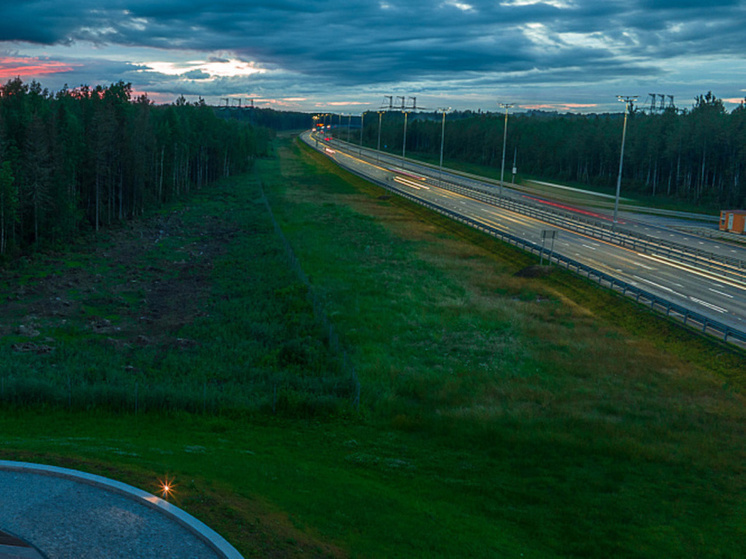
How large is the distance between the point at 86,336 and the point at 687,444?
32.1 metres

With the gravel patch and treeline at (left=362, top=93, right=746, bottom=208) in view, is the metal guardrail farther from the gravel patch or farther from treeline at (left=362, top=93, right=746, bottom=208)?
the gravel patch

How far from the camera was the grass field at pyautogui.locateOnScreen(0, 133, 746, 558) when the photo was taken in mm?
17719

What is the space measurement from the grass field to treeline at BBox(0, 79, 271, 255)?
40.0ft

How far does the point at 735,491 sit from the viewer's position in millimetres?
20422

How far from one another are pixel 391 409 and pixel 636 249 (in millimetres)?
40348

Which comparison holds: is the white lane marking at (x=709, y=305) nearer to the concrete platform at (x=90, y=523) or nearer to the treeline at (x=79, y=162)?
the concrete platform at (x=90, y=523)

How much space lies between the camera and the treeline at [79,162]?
2507 inches

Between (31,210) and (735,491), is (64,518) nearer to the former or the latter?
(735,491)

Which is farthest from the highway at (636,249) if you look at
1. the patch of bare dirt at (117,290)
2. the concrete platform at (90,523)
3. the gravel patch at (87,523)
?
the patch of bare dirt at (117,290)

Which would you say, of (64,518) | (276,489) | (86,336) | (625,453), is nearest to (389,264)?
(86,336)

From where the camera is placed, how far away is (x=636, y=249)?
193 ft

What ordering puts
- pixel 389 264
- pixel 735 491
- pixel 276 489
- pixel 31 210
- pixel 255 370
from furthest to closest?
pixel 31 210
pixel 389 264
pixel 255 370
pixel 735 491
pixel 276 489

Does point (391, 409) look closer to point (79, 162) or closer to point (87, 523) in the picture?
point (87, 523)

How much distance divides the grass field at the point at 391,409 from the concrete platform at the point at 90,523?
0.79 meters
